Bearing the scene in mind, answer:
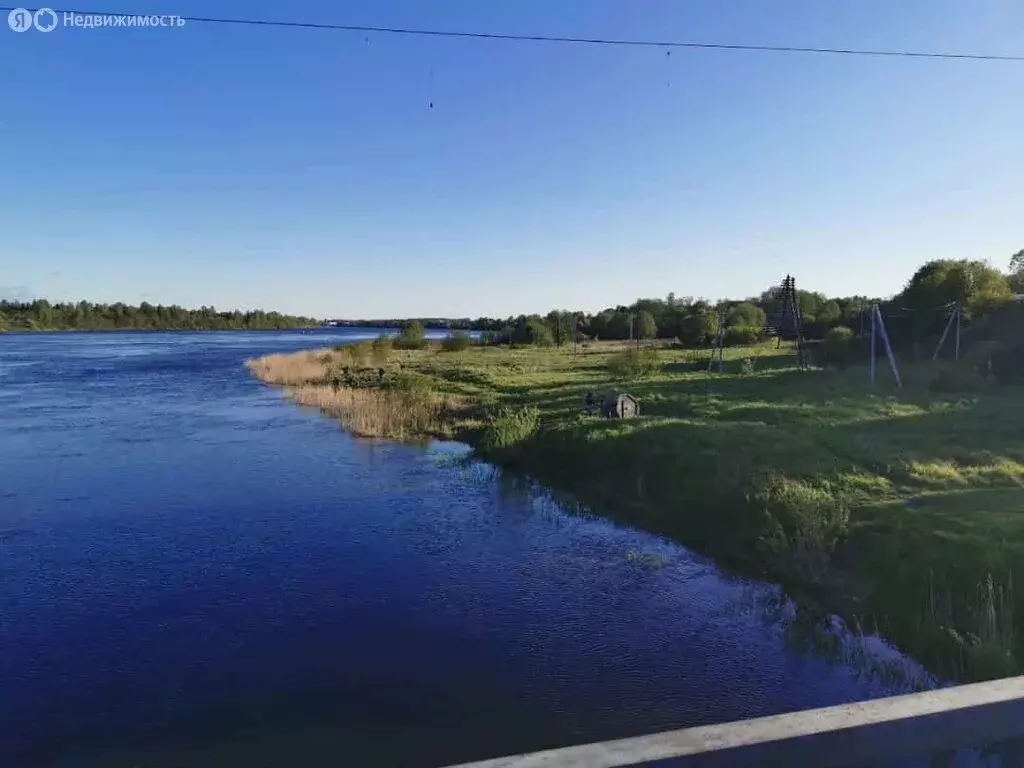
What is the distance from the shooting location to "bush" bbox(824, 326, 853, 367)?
1125 inches

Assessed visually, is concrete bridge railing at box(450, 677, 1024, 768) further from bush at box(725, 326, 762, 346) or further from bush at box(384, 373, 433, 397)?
bush at box(725, 326, 762, 346)

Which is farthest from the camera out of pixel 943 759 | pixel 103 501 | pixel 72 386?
pixel 72 386

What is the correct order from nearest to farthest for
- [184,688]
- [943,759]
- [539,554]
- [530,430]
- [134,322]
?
[943,759]
[184,688]
[539,554]
[530,430]
[134,322]

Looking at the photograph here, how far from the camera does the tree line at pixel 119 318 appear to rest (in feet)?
464

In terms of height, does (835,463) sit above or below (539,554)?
above

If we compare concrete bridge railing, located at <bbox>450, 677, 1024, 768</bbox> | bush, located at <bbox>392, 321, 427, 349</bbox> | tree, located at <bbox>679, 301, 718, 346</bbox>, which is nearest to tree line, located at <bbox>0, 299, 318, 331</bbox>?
bush, located at <bbox>392, 321, 427, 349</bbox>

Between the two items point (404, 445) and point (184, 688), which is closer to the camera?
point (184, 688)

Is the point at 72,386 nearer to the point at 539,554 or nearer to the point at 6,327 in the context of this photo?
the point at 539,554

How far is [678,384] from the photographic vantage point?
83.7 feet

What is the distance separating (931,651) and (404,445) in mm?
15466

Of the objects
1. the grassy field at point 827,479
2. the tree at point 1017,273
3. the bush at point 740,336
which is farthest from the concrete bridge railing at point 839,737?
the bush at point 740,336

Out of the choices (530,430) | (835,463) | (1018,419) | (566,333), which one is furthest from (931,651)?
(566,333)

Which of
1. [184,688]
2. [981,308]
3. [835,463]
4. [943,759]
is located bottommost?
[184,688]

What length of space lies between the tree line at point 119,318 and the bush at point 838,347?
144950 mm
